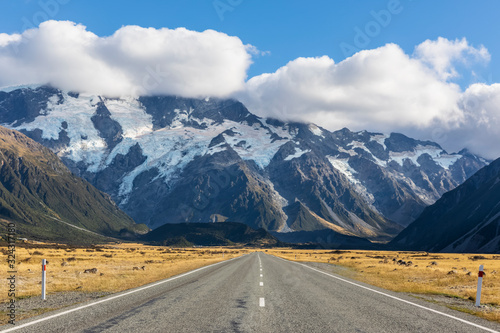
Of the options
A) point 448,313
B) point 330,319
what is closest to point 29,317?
point 330,319

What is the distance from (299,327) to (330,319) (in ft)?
5.86

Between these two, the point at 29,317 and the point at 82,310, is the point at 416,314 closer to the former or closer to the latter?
the point at 82,310

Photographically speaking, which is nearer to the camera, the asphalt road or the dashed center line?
the asphalt road

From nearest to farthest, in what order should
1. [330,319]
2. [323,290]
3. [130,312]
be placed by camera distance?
[330,319] < [130,312] < [323,290]

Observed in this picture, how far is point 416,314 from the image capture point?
15.2m

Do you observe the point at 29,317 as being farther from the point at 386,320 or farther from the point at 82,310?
the point at 386,320

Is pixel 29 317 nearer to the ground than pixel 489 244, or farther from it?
farther from it

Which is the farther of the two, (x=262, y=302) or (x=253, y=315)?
(x=262, y=302)

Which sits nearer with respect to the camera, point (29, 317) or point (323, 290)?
point (29, 317)

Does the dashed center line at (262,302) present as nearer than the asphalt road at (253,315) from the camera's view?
No

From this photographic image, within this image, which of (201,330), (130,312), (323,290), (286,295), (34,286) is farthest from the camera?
(34,286)

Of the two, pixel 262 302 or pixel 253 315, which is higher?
pixel 253 315

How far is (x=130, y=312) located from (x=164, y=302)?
263 cm

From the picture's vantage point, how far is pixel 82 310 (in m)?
15.0
